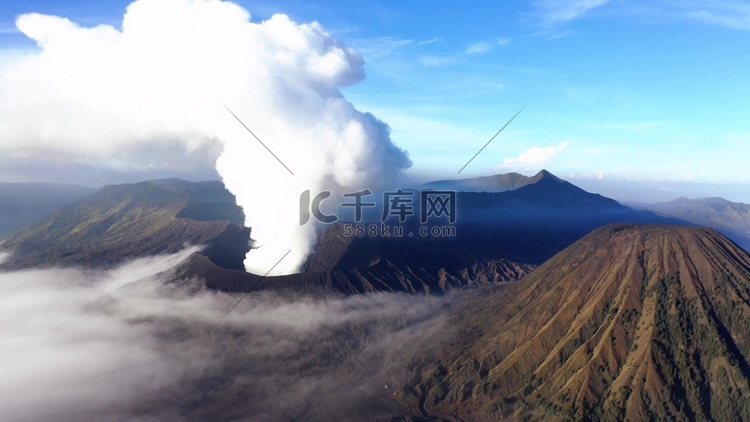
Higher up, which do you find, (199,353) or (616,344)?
(616,344)

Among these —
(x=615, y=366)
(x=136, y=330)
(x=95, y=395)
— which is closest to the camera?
(x=615, y=366)

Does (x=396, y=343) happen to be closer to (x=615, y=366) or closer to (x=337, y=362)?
→ (x=337, y=362)

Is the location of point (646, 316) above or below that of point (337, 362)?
above

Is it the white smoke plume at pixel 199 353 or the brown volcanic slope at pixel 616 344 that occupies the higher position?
the brown volcanic slope at pixel 616 344

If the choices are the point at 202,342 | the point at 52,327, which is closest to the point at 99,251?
the point at 52,327

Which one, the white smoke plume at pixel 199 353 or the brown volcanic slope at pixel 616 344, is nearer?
the brown volcanic slope at pixel 616 344
